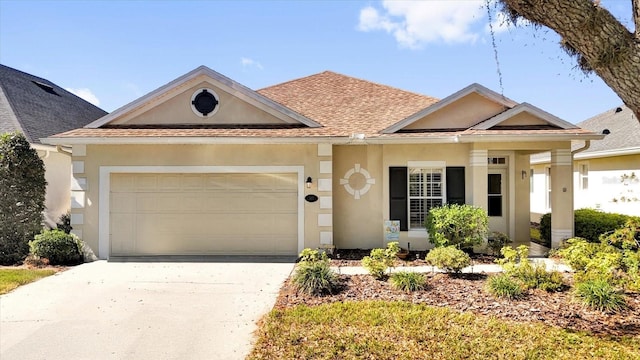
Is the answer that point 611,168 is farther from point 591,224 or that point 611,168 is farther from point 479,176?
point 479,176

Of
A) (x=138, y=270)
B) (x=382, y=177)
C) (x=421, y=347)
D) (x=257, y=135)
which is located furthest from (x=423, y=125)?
(x=138, y=270)

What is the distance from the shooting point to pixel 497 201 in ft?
36.6

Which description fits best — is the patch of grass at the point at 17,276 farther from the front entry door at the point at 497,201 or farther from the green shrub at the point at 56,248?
the front entry door at the point at 497,201

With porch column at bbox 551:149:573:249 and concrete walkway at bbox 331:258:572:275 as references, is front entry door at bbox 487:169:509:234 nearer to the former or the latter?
porch column at bbox 551:149:573:249

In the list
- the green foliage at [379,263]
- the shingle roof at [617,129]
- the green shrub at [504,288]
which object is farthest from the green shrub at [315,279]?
the shingle roof at [617,129]

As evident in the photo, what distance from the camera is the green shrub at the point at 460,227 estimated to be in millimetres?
8969

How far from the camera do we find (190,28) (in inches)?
443

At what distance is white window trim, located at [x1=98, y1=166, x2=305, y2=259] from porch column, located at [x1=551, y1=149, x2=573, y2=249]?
687cm

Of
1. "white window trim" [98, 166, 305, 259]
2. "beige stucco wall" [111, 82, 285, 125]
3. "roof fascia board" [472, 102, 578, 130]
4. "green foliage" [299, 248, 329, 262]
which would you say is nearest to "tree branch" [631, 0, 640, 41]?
"green foliage" [299, 248, 329, 262]

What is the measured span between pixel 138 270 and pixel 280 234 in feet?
11.6

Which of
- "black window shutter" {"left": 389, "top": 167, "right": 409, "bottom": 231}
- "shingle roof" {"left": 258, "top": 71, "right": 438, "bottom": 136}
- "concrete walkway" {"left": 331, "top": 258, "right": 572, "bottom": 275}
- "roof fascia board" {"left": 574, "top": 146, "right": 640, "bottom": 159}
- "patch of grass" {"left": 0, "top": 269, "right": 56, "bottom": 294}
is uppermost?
"shingle roof" {"left": 258, "top": 71, "right": 438, "bottom": 136}

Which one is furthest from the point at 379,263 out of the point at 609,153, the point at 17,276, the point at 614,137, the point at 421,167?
the point at 614,137

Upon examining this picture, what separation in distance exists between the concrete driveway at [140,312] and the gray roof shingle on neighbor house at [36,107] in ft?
23.4

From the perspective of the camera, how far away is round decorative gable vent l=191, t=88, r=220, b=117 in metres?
10.2
